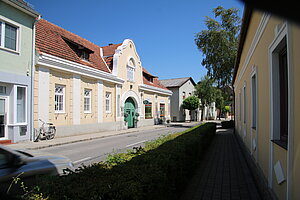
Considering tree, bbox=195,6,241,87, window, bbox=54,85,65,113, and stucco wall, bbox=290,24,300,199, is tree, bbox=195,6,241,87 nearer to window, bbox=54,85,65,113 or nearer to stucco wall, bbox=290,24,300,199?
window, bbox=54,85,65,113

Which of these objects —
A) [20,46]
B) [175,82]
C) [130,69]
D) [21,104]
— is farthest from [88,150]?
[175,82]

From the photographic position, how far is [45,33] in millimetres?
14859

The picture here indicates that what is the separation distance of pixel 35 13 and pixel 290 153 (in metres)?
14.2

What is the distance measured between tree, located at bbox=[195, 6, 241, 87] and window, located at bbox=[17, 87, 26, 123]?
20095mm

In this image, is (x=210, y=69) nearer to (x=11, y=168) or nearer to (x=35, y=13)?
(x=35, y=13)

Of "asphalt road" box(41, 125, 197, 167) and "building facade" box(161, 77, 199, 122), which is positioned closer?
"asphalt road" box(41, 125, 197, 167)

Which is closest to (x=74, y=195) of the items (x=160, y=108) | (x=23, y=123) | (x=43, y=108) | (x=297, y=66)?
(x=297, y=66)

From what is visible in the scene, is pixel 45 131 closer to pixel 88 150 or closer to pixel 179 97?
pixel 88 150

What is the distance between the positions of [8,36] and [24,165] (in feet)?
33.3

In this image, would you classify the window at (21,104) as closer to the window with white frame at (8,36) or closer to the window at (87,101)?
the window with white frame at (8,36)

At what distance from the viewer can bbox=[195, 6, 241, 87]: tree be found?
23.8 meters

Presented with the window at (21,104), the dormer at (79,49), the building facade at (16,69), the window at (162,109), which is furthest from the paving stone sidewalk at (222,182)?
the window at (162,109)

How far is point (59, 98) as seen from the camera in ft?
46.8

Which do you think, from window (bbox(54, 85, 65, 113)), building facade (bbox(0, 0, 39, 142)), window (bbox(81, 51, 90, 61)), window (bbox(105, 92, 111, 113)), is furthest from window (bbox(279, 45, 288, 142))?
window (bbox(105, 92, 111, 113))
